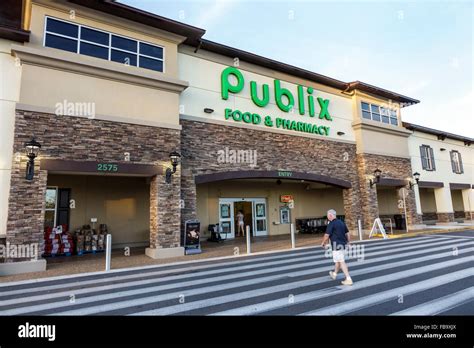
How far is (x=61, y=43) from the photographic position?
32.1ft

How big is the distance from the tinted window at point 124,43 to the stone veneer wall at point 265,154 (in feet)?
11.2

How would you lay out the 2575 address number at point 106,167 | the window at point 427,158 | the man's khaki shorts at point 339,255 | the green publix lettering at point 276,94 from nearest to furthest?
the man's khaki shorts at point 339,255
the 2575 address number at point 106,167
the green publix lettering at point 276,94
the window at point 427,158

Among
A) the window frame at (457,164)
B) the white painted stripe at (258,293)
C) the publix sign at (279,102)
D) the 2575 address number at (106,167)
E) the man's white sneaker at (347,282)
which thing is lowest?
the white painted stripe at (258,293)

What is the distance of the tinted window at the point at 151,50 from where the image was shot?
36.9 ft

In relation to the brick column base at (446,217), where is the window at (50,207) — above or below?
above

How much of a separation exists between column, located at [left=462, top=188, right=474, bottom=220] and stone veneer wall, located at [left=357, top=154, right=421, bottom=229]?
9.55 m

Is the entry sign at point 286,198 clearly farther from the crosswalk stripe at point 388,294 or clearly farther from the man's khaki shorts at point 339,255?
the man's khaki shorts at point 339,255

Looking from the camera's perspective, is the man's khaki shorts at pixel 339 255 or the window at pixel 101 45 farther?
the window at pixel 101 45

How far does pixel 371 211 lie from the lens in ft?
55.0

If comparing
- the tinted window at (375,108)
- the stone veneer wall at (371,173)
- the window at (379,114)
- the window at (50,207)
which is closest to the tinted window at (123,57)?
the window at (50,207)
